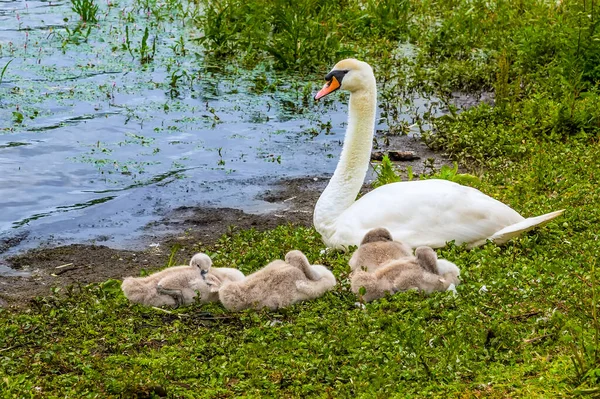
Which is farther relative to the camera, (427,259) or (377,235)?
(377,235)

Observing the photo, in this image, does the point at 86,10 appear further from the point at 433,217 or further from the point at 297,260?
the point at 297,260

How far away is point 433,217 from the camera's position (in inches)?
303

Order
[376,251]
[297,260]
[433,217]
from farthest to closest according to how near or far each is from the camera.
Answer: [433,217], [376,251], [297,260]

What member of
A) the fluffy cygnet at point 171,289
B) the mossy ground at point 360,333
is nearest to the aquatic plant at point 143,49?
the mossy ground at point 360,333

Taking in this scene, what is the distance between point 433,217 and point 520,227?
67cm

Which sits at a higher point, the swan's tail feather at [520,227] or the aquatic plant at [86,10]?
the aquatic plant at [86,10]

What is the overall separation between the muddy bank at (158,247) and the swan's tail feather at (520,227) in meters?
2.47

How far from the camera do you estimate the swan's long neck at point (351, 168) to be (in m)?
8.37

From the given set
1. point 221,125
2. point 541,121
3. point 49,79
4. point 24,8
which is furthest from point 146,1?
point 541,121

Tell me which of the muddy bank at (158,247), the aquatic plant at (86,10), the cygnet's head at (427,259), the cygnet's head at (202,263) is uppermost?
the aquatic plant at (86,10)

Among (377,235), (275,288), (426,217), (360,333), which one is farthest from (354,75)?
(360,333)

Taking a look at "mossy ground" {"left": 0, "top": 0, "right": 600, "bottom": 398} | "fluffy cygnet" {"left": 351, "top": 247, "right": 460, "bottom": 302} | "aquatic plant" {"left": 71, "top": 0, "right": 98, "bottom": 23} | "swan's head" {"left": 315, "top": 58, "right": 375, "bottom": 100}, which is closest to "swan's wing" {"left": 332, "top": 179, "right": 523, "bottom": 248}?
"mossy ground" {"left": 0, "top": 0, "right": 600, "bottom": 398}

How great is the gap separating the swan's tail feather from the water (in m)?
3.19

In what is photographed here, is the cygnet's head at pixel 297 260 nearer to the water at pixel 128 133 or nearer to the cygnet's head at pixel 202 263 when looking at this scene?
the cygnet's head at pixel 202 263
